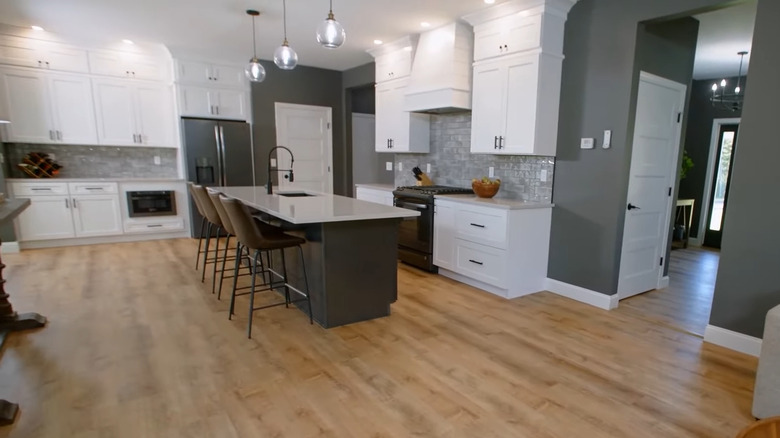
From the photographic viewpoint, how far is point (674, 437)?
1.87 m

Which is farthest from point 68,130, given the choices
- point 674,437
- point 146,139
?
point 674,437

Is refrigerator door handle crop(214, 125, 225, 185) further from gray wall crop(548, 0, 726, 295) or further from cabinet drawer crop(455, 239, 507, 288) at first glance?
gray wall crop(548, 0, 726, 295)

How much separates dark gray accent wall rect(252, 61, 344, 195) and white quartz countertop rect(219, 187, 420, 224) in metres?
3.00

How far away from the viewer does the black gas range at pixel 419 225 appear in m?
Result: 4.31

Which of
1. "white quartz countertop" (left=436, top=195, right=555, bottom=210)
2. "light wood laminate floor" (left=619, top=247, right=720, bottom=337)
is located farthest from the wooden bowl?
"light wood laminate floor" (left=619, top=247, right=720, bottom=337)

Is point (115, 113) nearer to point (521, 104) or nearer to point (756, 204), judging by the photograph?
point (521, 104)

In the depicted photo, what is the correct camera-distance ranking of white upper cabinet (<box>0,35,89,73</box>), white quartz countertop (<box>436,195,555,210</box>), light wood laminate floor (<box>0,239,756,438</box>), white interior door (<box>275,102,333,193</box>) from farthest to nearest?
white interior door (<box>275,102,333,193</box>) → white upper cabinet (<box>0,35,89,73</box>) → white quartz countertop (<box>436,195,555,210</box>) → light wood laminate floor (<box>0,239,756,438</box>)

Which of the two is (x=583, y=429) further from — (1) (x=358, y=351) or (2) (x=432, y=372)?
(1) (x=358, y=351)

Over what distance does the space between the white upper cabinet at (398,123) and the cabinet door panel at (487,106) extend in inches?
42.0

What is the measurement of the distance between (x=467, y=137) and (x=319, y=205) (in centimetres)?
222

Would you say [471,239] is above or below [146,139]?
below

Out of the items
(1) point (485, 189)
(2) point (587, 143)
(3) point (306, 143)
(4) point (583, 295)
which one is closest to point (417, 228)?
(1) point (485, 189)

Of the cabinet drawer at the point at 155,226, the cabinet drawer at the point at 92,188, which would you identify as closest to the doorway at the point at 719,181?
the cabinet drawer at the point at 155,226

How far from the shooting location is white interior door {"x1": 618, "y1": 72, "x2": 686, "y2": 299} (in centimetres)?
346
